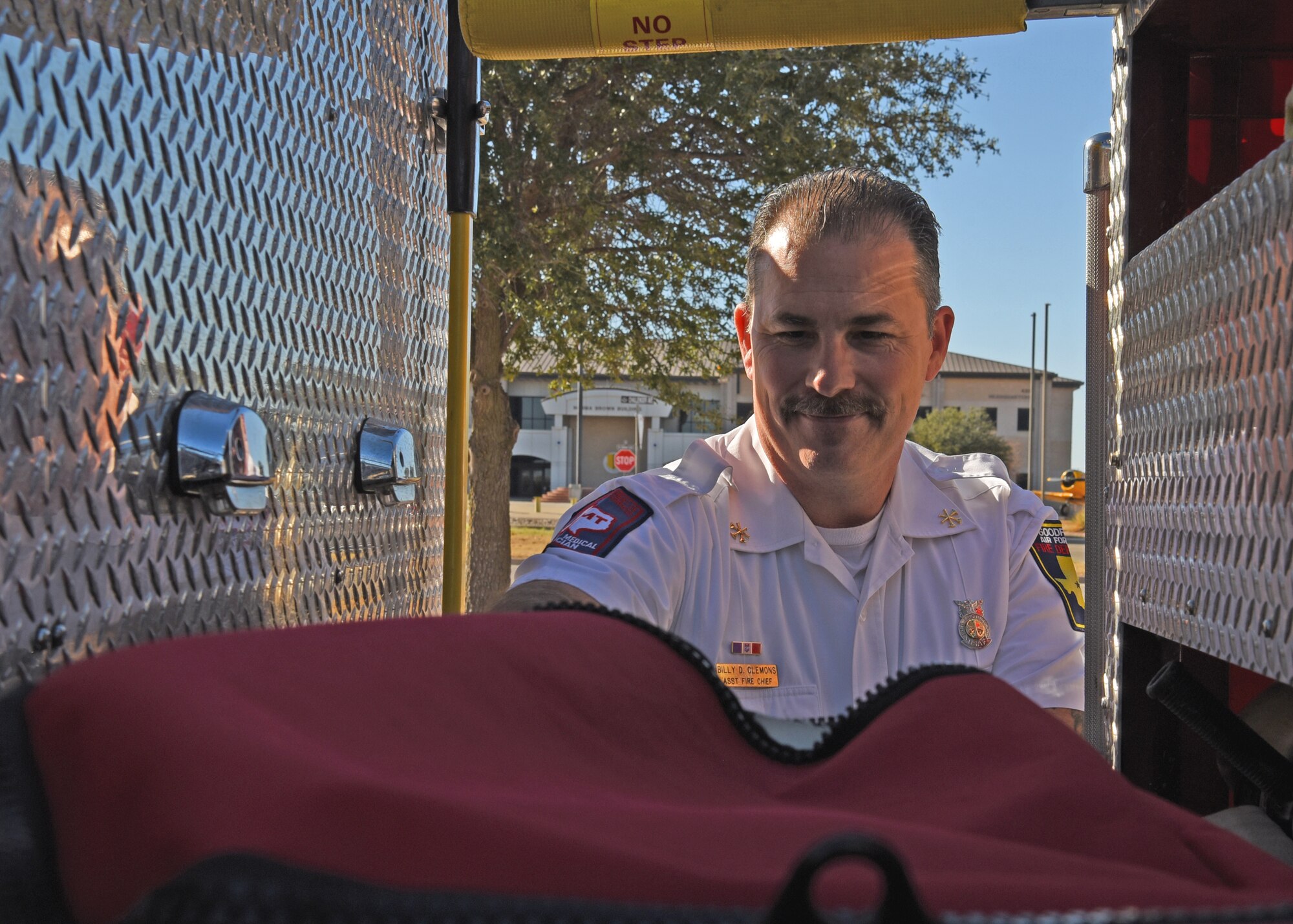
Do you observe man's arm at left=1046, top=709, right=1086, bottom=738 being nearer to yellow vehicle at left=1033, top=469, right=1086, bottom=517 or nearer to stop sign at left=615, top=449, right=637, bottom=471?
stop sign at left=615, top=449, right=637, bottom=471

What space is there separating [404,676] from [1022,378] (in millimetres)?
51411

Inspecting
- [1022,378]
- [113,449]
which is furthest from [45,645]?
[1022,378]

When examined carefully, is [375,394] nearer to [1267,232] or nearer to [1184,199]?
[1267,232]

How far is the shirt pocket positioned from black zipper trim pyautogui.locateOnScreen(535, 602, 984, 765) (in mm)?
1194

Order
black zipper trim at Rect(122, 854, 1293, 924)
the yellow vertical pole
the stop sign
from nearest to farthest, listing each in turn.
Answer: black zipper trim at Rect(122, 854, 1293, 924) < the yellow vertical pole < the stop sign

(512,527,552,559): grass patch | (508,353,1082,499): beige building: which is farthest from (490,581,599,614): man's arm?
(508,353,1082,499): beige building

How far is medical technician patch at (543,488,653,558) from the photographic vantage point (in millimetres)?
2027

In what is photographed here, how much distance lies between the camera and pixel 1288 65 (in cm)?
195

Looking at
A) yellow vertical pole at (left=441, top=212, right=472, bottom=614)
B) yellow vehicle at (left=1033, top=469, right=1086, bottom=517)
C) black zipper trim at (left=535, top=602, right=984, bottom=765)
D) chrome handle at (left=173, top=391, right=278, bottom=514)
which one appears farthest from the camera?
yellow vehicle at (left=1033, top=469, right=1086, bottom=517)

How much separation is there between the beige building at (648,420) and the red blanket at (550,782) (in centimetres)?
3863

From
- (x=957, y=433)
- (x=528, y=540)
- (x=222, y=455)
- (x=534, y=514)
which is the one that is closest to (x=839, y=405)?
(x=222, y=455)

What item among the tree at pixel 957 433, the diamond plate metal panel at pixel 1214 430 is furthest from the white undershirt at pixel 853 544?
the tree at pixel 957 433

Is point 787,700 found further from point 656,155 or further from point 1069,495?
point 1069,495

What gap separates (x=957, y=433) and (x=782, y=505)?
129 feet
